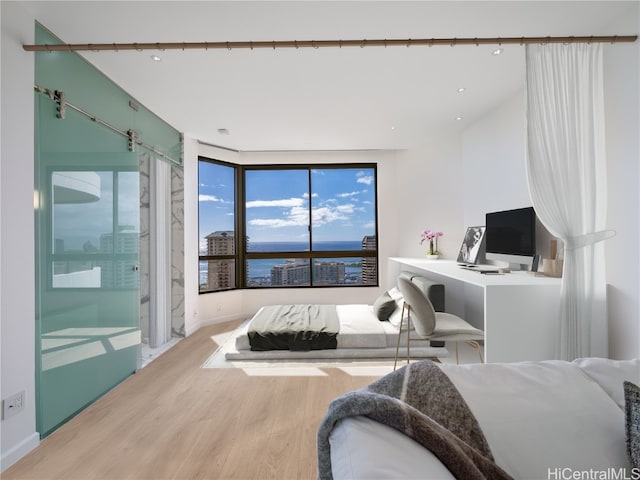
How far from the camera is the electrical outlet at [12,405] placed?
1.67 meters

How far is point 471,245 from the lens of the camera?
3588mm

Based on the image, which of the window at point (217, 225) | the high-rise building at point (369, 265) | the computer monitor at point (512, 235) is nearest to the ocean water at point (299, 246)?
the high-rise building at point (369, 265)

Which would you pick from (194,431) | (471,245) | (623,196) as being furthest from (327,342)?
(623,196)

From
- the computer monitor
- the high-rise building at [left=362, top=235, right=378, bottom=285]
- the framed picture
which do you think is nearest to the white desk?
the computer monitor

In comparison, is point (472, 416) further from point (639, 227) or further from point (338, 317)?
point (338, 317)

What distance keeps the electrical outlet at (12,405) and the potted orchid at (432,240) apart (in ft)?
13.7

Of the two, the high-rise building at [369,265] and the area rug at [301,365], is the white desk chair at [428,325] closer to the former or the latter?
the area rug at [301,365]

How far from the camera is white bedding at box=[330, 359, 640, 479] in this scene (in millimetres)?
623

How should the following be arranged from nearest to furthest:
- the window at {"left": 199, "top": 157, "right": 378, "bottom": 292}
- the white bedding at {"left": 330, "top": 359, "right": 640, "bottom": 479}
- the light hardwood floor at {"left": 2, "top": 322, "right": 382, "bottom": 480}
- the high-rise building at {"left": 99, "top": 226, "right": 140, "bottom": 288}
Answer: the white bedding at {"left": 330, "top": 359, "right": 640, "bottom": 479}
the light hardwood floor at {"left": 2, "top": 322, "right": 382, "bottom": 480}
the high-rise building at {"left": 99, "top": 226, "right": 140, "bottom": 288}
the window at {"left": 199, "top": 157, "right": 378, "bottom": 292}

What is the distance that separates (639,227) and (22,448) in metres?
3.59

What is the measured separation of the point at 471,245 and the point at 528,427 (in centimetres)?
302

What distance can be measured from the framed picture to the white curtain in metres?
1.53

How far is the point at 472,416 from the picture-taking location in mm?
826

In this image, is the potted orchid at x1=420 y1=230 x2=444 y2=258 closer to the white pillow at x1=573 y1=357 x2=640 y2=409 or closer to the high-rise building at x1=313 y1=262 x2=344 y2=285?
the high-rise building at x1=313 y1=262 x2=344 y2=285
